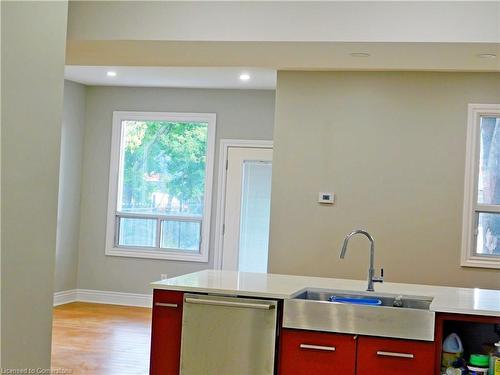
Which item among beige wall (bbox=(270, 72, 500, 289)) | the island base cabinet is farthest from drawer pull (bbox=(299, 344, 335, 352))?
beige wall (bbox=(270, 72, 500, 289))

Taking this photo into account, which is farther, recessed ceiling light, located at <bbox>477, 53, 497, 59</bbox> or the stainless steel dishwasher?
recessed ceiling light, located at <bbox>477, 53, 497, 59</bbox>

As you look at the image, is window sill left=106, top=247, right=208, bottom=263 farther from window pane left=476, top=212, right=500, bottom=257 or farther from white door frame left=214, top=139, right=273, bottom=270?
window pane left=476, top=212, right=500, bottom=257

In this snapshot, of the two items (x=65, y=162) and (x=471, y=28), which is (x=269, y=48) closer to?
(x=471, y=28)

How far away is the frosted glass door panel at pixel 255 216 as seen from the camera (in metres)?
8.21

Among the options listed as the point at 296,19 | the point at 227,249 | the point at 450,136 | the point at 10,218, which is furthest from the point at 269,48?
the point at 227,249

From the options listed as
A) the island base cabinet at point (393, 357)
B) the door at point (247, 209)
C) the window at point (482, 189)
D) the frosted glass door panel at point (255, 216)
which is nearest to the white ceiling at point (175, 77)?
the door at point (247, 209)

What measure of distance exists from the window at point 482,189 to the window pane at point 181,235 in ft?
11.7

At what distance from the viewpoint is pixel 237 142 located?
8.44 meters

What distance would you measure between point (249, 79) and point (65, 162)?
2.44 metres

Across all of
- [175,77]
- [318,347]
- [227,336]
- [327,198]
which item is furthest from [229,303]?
[175,77]

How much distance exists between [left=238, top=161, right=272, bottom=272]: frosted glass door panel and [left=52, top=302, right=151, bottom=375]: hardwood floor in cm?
128

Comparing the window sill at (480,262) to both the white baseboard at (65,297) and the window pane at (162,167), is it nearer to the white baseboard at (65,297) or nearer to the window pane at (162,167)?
the window pane at (162,167)

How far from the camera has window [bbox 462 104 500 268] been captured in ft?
19.4

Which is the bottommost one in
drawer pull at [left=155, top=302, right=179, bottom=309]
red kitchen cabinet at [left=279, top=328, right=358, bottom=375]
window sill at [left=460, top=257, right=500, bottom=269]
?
red kitchen cabinet at [left=279, top=328, right=358, bottom=375]
